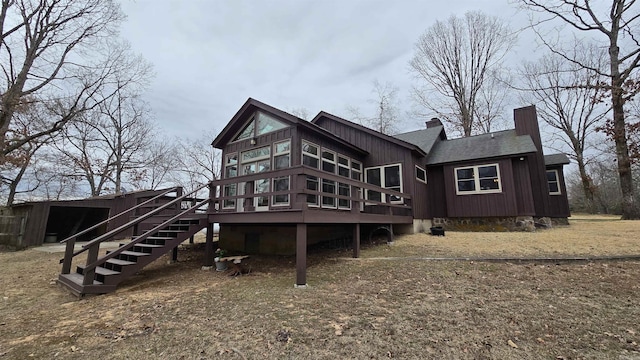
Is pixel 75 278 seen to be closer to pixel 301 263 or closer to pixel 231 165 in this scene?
pixel 301 263

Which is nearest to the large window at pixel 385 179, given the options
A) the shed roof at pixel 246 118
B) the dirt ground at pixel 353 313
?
the shed roof at pixel 246 118

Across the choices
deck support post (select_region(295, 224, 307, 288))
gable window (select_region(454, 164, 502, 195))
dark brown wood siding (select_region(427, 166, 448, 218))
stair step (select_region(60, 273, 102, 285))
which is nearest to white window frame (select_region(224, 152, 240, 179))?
stair step (select_region(60, 273, 102, 285))

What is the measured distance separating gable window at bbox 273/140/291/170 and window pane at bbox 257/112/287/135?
59 centimetres

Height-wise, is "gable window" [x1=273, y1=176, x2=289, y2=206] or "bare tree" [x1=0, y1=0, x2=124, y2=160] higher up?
"bare tree" [x1=0, y1=0, x2=124, y2=160]

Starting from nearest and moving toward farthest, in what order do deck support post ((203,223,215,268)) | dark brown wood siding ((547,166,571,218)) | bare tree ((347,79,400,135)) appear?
1. deck support post ((203,223,215,268))
2. dark brown wood siding ((547,166,571,218))
3. bare tree ((347,79,400,135))

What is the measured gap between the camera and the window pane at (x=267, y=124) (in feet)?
30.5

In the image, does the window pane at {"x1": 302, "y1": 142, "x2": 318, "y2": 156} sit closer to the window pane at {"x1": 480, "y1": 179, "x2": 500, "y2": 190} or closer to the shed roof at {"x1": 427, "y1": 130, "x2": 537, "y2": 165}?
the shed roof at {"x1": 427, "y1": 130, "x2": 537, "y2": 165}

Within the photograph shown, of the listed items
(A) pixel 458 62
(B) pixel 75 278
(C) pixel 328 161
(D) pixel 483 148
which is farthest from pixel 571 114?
(B) pixel 75 278

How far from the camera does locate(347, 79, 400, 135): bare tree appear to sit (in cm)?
2533

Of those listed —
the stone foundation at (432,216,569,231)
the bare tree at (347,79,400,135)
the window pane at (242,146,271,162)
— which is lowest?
the stone foundation at (432,216,569,231)

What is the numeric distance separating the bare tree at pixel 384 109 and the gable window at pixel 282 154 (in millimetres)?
18556

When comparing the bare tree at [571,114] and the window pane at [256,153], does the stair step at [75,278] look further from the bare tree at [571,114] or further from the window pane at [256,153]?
the bare tree at [571,114]

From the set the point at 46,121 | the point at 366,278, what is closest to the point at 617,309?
the point at 366,278

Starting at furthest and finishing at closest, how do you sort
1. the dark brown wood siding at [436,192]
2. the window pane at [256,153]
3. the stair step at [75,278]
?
the dark brown wood siding at [436,192] < the window pane at [256,153] < the stair step at [75,278]
